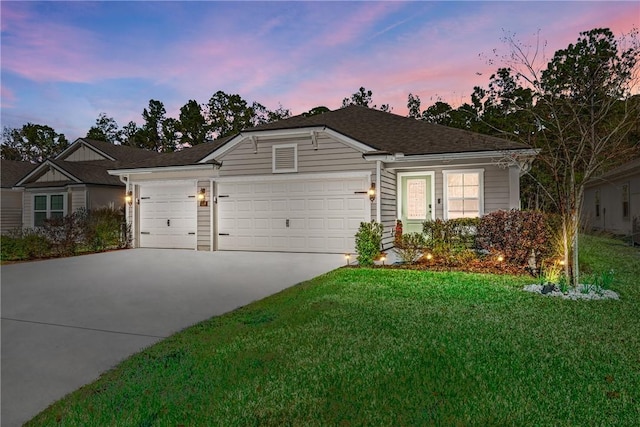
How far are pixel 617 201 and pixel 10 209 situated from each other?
31595mm

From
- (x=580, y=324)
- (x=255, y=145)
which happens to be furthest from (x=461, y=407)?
(x=255, y=145)

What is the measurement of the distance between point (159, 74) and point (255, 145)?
26.8ft

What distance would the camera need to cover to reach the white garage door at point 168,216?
14.2 m

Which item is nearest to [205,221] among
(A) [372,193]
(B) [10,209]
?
(A) [372,193]

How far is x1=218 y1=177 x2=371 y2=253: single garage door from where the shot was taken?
12211 millimetres

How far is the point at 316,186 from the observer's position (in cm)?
1255

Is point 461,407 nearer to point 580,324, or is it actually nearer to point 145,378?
point 145,378

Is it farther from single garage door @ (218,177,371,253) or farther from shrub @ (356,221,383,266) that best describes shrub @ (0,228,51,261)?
shrub @ (356,221,383,266)

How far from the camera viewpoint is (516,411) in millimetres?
2582

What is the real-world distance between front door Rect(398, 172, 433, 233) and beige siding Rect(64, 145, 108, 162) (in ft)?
62.6

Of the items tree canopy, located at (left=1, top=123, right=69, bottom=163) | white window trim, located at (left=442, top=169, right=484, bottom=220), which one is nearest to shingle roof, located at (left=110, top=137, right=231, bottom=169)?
white window trim, located at (left=442, top=169, right=484, bottom=220)

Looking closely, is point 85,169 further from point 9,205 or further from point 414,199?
point 414,199

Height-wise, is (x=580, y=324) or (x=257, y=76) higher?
(x=257, y=76)

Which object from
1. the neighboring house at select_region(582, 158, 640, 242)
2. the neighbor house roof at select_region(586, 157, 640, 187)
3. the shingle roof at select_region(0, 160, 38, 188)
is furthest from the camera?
the shingle roof at select_region(0, 160, 38, 188)
